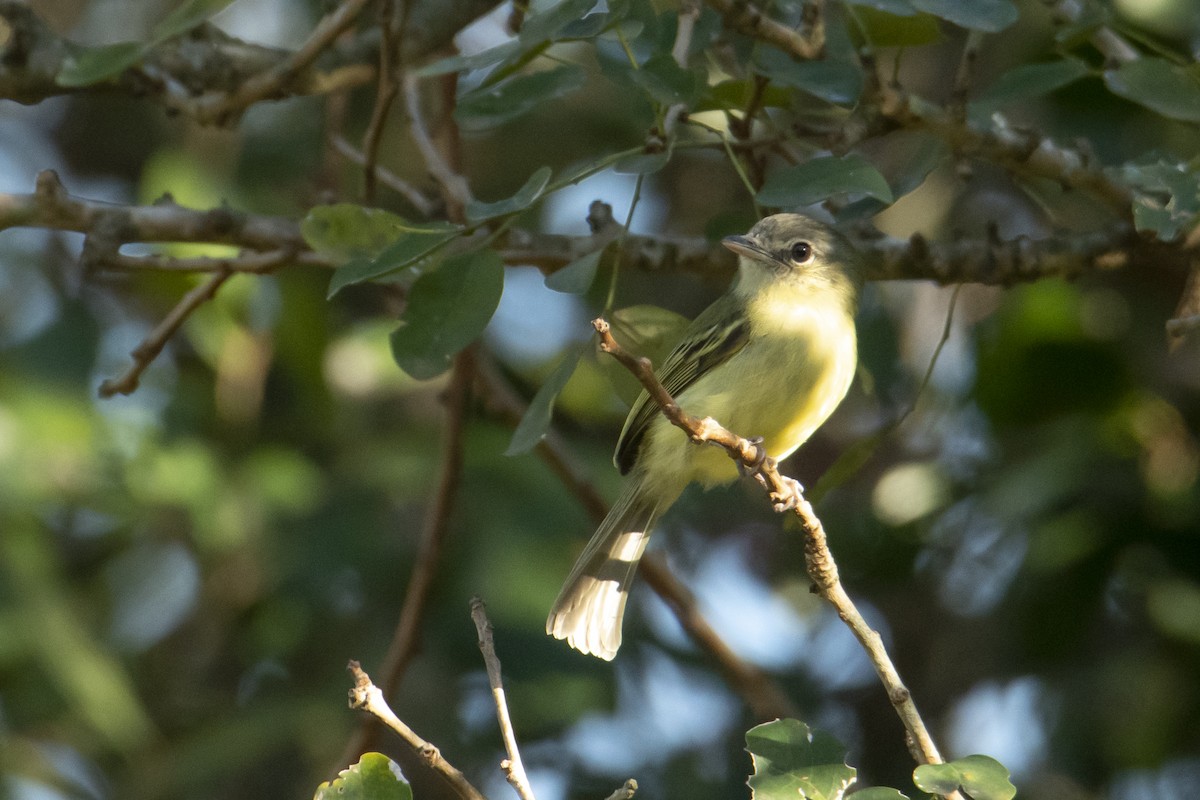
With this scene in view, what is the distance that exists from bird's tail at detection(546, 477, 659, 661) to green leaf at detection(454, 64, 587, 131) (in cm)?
120

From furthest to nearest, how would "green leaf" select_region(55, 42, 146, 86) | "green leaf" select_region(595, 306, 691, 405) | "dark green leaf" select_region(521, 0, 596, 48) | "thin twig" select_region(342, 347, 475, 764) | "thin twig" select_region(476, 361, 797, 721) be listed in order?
"thin twig" select_region(476, 361, 797, 721), "thin twig" select_region(342, 347, 475, 764), "green leaf" select_region(595, 306, 691, 405), "green leaf" select_region(55, 42, 146, 86), "dark green leaf" select_region(521, 0, 596, 48)

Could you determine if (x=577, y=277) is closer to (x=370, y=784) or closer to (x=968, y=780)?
(x=370, y=784)

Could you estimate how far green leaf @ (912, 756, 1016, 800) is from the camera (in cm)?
203

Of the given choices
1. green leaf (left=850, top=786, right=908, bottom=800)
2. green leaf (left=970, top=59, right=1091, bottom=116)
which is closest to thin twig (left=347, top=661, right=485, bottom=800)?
green leaf (left=850, top=786, right=908, bottom=800)

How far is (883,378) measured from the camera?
15.9 feet

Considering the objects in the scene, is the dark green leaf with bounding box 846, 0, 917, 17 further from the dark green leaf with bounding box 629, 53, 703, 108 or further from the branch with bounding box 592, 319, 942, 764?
the branch with bounding box 592, 319, 942, 764

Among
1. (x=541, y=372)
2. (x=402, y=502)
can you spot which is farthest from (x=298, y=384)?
(x=541, y=372)

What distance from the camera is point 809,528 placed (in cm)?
253

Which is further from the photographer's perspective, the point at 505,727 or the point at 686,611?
the point at 686,611

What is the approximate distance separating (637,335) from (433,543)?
945 mm

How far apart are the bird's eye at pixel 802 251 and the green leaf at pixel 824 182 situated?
134 centimetres

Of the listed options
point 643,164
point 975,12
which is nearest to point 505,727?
point 643,164

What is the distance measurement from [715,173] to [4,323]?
3035mm

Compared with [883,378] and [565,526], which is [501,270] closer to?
[565,526]
